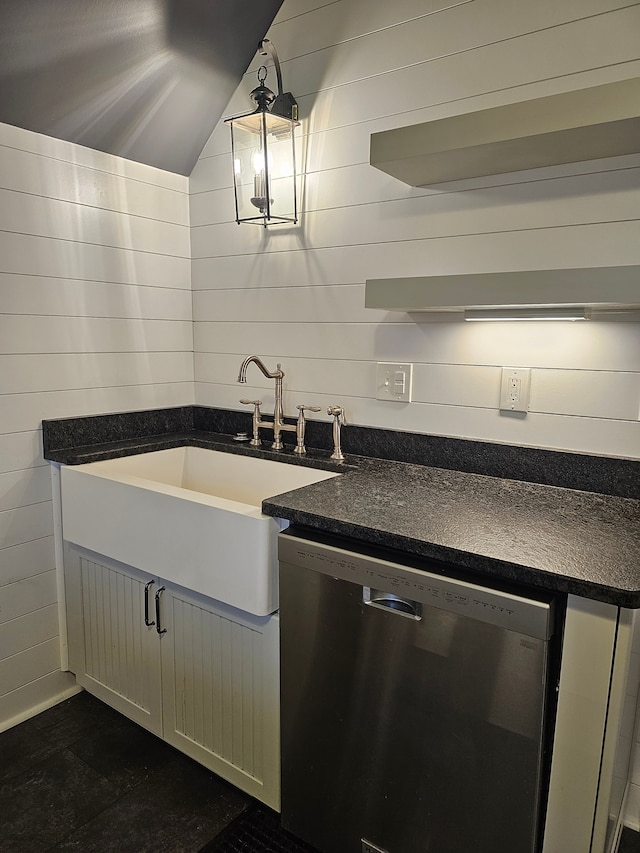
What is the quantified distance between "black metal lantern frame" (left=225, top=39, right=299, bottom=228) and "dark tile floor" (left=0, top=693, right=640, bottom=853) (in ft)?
5.84

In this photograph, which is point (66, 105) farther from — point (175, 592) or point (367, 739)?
point (367, 739)

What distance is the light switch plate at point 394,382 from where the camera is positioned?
1.82m

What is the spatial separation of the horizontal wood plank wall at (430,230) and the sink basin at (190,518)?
31cm

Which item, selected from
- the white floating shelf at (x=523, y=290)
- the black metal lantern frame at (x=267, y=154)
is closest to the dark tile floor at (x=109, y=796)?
the white floating shelf at (x=523, y=290)

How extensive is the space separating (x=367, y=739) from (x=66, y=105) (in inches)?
78.4

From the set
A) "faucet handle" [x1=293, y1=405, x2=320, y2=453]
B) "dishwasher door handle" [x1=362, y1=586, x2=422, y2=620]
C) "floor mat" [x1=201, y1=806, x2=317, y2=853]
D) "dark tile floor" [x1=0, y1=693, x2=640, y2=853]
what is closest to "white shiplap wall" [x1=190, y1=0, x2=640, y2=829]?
"faucet handle" [x1=293, y1=405, x2=320, y2=453]

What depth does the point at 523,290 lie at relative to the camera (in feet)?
4.15

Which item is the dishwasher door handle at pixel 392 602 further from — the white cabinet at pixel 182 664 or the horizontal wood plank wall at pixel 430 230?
the horizontal wood plank wall at pixel 430 230

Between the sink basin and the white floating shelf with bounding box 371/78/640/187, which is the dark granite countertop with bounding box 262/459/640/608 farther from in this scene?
the white floating shelf with bounding box 371/78/640/187

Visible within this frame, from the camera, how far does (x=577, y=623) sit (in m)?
1.03

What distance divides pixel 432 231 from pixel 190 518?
1.07 metres

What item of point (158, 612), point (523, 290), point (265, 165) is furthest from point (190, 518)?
point (265, 165)

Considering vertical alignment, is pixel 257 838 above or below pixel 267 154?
below

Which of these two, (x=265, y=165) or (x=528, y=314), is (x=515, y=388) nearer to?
(x=528, y=314)
